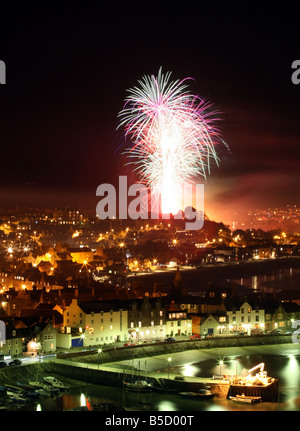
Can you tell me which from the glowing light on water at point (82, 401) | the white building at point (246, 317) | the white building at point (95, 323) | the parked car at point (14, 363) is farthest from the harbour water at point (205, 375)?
the white building at point (246, 317)

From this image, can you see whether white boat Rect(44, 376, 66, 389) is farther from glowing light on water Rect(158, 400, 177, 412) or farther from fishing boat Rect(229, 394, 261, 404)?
fishing boat Rect(229, 394, 261, 404)

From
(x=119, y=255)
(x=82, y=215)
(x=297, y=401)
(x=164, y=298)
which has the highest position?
(x=82, y=215)

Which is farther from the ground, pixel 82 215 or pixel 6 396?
pixel 82 215

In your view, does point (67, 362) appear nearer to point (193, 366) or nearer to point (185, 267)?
point (193, 366)

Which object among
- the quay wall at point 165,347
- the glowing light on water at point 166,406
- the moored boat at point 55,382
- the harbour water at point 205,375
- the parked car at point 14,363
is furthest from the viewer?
Answer: the quay wall at point 165,347

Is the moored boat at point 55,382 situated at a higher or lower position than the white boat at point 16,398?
higher

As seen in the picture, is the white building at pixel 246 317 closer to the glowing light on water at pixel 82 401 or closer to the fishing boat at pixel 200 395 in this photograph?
the fishing boat at pixel 200 395

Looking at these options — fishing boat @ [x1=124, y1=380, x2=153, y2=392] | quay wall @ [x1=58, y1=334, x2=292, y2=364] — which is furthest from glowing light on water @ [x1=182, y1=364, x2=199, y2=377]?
fishing boat @ [x1=124, y1=380, x2=153, y2=392]

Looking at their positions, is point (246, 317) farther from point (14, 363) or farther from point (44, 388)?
point (44, 388)
